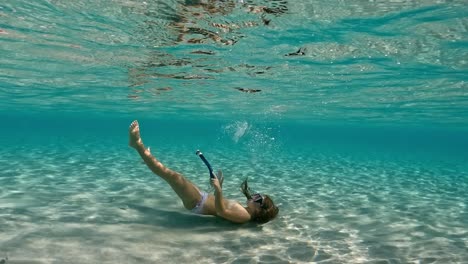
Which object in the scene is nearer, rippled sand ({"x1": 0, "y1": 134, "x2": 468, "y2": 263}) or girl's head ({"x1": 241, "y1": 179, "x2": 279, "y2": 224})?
rippled sand ({"x1": 0, "y1": 134, "x2": 468, "y2": 263})

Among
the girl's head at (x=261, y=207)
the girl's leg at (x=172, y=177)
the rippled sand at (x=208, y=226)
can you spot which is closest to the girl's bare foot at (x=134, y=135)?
the girl's leg at (x=172, y=177)

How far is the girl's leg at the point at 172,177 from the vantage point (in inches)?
294

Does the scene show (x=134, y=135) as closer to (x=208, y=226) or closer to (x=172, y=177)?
(x=172, y=177)

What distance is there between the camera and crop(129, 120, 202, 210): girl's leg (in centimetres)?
746

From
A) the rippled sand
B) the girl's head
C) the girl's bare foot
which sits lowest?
the rippled sand

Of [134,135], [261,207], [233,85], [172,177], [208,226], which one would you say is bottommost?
[208,226]

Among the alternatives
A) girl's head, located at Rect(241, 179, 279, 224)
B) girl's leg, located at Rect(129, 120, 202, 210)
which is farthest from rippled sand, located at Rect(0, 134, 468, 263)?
girl's leg, located at Rect(129, 120, 202, 210)

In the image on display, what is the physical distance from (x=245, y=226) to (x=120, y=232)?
8.87ft

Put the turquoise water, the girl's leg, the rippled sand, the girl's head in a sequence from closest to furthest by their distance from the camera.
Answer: the rippled sand < the turquoise water < the girl's leg < the girl's head

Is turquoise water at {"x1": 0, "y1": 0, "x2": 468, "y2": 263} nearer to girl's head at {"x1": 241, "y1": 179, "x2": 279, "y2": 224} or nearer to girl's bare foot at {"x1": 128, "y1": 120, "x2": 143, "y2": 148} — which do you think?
girl's head at {"x1": 241, "y1": 179, "x2": 279, "y2": 224}

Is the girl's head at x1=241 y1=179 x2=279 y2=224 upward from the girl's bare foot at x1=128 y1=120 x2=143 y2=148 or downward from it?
downward

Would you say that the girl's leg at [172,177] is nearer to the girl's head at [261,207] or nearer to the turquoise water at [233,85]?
the turquoise water at [233,85]

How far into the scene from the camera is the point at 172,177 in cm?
747

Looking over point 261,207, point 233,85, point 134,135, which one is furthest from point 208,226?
point 233,85
